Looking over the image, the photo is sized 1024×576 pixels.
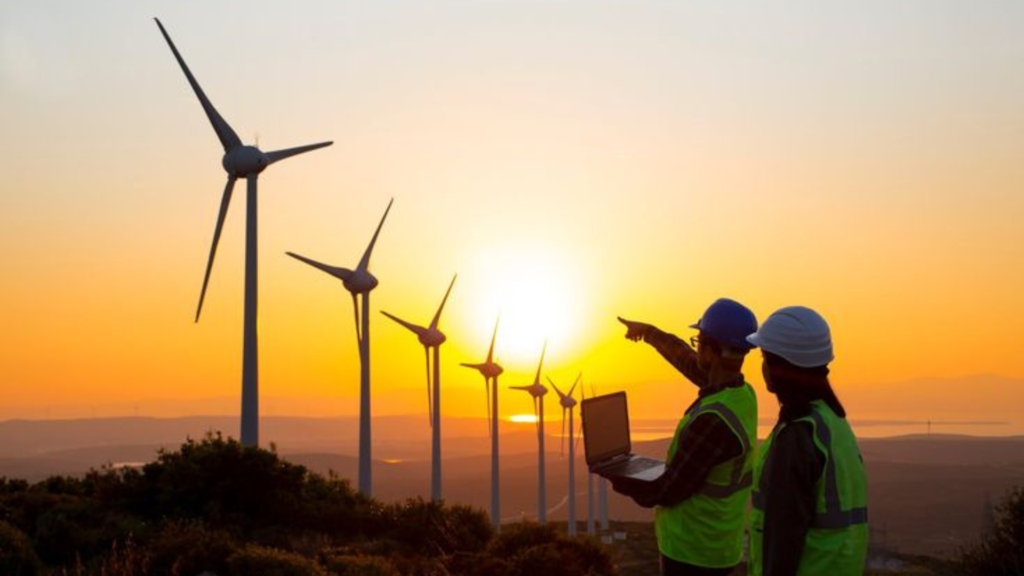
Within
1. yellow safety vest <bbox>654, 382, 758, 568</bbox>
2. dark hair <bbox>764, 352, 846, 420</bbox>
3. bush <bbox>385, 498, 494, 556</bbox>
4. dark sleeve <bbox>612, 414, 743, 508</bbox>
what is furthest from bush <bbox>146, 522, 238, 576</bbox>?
dark hair <bbox>764, 352, 846, 420</bbox>

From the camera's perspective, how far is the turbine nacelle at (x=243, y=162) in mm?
40031

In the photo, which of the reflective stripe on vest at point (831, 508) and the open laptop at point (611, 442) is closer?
the reflective stripe on vest at point (831, 508)

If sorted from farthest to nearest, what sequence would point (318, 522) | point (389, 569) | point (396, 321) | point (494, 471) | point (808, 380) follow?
point (494, 471), point (396, 321), point (318, 522), point (389, 569), point (808, 380)

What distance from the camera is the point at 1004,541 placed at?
79.8 ft

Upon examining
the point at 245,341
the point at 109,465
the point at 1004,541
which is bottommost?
the point at 1004,541

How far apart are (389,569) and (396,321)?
41975 millimetres

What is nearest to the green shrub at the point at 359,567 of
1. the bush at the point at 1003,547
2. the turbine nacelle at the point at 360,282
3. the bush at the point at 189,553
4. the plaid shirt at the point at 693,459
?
the bush at the point at 189,553

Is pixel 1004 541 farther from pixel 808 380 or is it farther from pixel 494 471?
pixel 494 471

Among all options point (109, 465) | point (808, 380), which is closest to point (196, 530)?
point (109, 465)

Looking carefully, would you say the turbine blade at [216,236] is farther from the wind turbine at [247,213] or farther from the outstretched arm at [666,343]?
the outstretched arm at [666,343]

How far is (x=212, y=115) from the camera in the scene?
4041 centimetres

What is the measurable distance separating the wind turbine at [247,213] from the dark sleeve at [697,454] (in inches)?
1077

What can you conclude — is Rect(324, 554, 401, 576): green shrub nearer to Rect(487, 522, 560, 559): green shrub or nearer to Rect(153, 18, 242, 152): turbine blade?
Rect(487, 522, 560, 559): green shrub

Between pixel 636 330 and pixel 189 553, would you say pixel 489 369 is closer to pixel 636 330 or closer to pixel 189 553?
pixel 189 553
